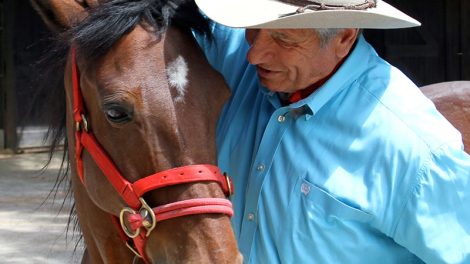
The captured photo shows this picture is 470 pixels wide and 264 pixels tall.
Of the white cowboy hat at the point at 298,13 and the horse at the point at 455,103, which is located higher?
the white cowboy hat at the point at 298,13

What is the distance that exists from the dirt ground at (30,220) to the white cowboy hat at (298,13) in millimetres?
2840

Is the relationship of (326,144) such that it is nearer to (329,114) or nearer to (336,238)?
(329,114)

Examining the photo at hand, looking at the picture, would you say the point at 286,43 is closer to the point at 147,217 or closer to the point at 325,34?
the point at 325,34

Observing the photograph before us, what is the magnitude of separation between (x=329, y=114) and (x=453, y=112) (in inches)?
66.0

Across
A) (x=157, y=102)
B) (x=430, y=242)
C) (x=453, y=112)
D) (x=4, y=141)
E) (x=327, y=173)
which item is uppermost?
(x=157, y=102)

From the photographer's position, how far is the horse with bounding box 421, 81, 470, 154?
11.6 feet

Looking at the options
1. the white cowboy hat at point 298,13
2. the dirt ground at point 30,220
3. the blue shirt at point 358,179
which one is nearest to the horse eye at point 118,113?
the white cowboy hat at point 298,13

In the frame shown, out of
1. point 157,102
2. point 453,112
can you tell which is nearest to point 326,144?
point 157,102

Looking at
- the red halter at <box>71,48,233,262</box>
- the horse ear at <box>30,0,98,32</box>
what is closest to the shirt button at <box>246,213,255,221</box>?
the red halter at <box>71,48,233,262</box>

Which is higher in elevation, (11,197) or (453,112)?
(453,112)

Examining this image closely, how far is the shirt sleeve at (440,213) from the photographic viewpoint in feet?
6.28

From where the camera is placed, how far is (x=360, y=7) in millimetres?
1918

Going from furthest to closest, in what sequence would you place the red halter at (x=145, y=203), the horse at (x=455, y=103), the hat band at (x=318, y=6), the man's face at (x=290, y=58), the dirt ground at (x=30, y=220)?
the dirt ground at (x=30, y=220), the horse at (x=455, y=103), the man's face at (x=290, y=58), the hat band at (x=318, y=6), the red halter at (x=145, y=203)

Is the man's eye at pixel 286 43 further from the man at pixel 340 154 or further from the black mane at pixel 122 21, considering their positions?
the black mane at pixel 122 21
